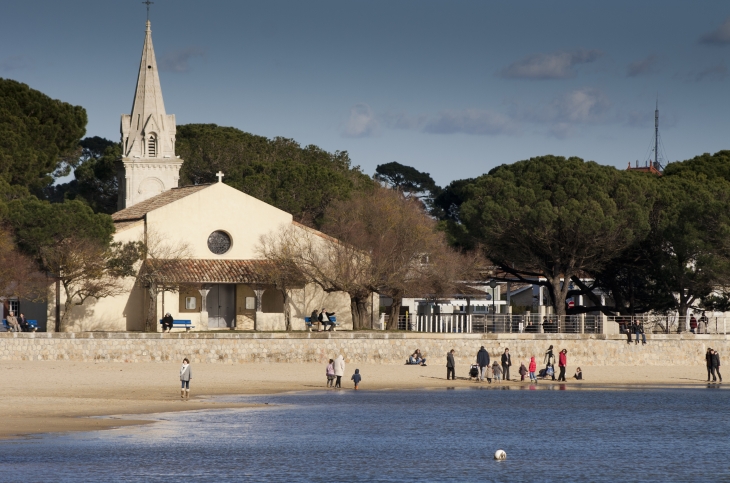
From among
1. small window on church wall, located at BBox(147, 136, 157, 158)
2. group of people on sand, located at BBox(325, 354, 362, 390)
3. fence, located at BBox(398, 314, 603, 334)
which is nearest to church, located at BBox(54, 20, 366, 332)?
fence, located at BBox(398, 314, 603, 334)

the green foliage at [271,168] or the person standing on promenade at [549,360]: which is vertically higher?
→ the green foliage at [271,168]

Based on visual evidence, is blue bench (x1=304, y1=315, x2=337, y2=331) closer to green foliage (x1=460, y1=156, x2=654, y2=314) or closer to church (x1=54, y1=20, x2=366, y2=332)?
church (x1=54, y1=20, x2=366, y2=332)

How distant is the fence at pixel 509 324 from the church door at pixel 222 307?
8.61 m

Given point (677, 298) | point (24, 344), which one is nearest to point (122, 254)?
point (24, 344)

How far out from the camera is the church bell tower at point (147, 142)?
64.0 metres

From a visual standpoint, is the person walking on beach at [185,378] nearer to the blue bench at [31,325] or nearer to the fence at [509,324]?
the blue bench at [31,325]

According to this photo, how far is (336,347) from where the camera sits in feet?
157

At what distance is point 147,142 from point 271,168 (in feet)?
27.1

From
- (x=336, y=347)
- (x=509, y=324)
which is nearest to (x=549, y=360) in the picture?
(x=509, y=324)

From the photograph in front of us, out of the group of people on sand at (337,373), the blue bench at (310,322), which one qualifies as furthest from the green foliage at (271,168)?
→ the group of people on sand at (337,373)

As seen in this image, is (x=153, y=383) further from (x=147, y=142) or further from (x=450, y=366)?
(x=147, y=142)

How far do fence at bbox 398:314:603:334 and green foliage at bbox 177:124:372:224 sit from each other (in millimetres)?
13605

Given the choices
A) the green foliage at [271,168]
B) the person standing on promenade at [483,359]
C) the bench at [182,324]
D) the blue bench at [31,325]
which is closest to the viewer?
the person standing on promenade at [483,359]

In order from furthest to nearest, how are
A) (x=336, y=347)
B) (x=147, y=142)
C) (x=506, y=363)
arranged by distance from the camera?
(x=147, y=142) → (x=336, y=347) → (x=506, y=363)
